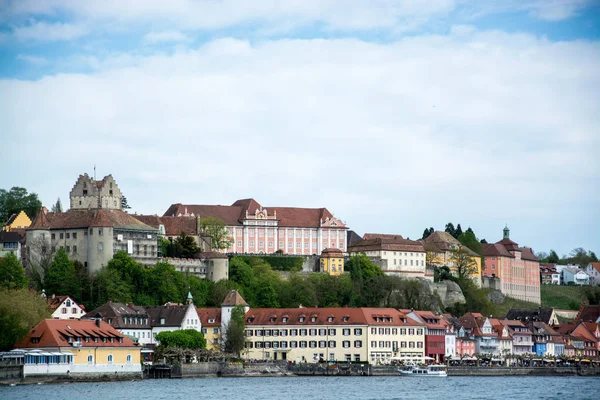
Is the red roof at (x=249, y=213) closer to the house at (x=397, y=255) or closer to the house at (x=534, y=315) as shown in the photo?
the house at (x=397, y=255)

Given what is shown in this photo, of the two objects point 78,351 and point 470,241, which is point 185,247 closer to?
point 78,351

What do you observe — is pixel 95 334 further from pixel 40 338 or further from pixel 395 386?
pixel 395 386

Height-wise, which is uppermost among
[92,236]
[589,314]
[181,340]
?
[92,236]

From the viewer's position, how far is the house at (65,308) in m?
112

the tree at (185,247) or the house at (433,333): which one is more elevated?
the tree at (185,247)

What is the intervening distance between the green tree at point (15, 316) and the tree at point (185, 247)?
33.0 meters

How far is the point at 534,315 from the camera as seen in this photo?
150 meters

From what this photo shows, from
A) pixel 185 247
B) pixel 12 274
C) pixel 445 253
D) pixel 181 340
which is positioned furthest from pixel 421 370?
pixel 445 253

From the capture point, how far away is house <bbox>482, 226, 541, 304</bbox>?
562 ft

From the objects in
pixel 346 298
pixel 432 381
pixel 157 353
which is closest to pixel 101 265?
pixel 157 353

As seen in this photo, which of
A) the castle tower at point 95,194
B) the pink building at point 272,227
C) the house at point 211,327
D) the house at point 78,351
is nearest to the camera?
the house at point 78,351

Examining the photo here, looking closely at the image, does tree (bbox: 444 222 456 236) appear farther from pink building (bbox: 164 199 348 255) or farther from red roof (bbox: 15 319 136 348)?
red roof (bbox: 15 319 136 348)

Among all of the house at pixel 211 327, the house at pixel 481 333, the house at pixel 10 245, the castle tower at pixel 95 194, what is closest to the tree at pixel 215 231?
the castle tower at pixel 95 194

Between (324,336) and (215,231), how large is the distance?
31848 millimetres
